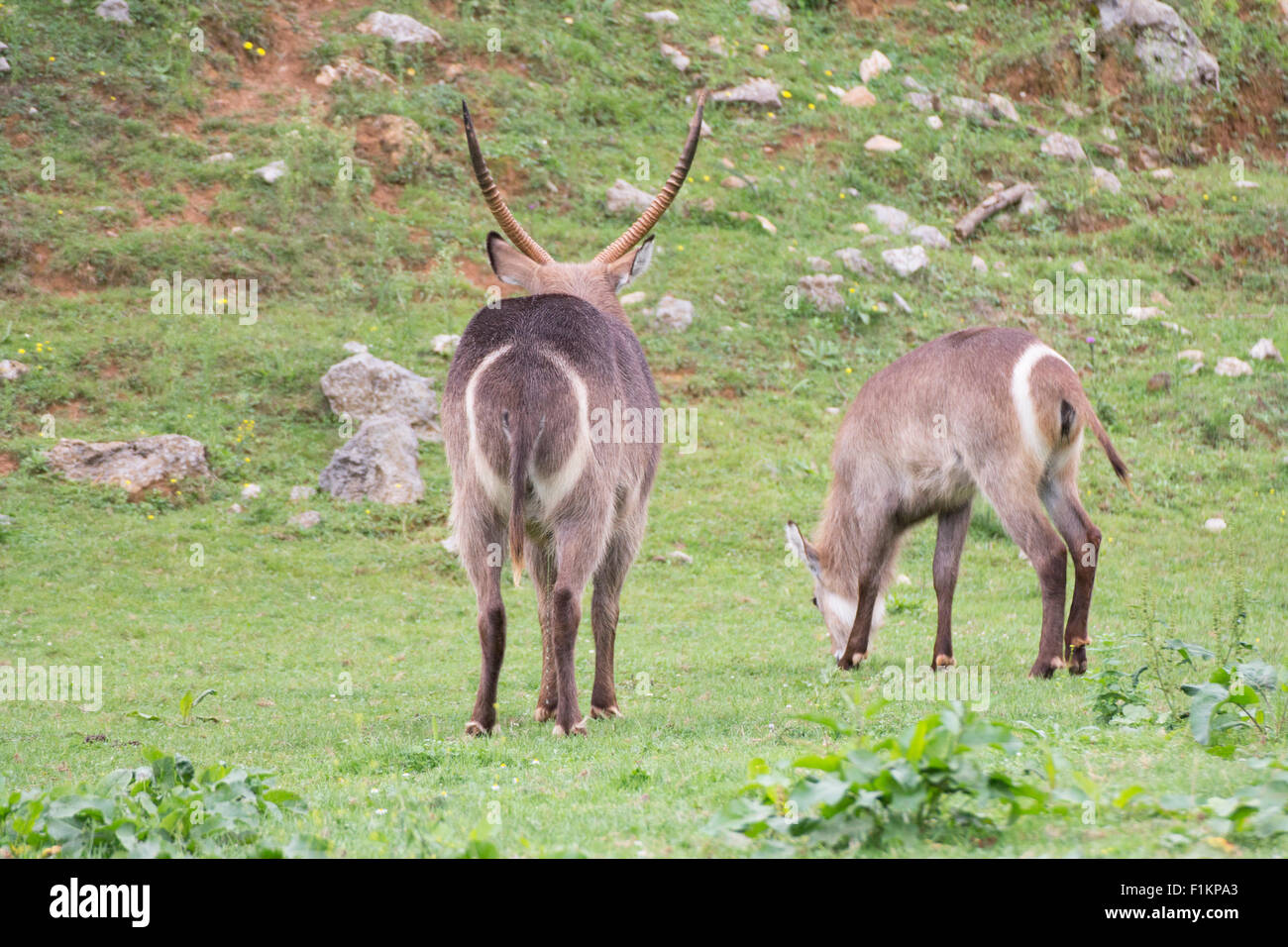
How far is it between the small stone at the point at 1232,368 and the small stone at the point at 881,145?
5542mm

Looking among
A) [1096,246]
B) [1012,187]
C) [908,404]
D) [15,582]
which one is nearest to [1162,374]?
[1096,246]

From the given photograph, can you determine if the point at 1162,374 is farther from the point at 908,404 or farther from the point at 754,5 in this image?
the point at 754,5

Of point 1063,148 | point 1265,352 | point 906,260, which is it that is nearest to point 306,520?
point 906,260

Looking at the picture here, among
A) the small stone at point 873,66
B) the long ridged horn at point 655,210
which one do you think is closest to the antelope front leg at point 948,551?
the long ridged horn at point 655,210

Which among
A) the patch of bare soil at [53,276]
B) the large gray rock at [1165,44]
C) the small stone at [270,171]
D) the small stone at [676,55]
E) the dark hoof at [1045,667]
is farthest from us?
the large gray rock at [1165,44]

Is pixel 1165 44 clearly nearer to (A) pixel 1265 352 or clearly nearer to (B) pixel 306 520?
(A) pixel 1265 352

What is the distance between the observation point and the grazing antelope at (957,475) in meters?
7.07

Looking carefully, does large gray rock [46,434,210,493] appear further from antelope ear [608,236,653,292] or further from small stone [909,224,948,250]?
small stone [909,224,948,250]

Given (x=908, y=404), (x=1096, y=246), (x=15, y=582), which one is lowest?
(x=15, y=582)

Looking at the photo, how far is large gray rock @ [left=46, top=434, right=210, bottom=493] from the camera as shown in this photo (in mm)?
10719

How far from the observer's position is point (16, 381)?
37.2 feet

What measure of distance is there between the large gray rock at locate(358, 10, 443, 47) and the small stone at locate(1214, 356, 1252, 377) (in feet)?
34.6

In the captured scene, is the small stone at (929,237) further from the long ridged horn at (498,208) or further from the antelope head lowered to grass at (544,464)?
the antelope head lowered to grass at (544,464)
